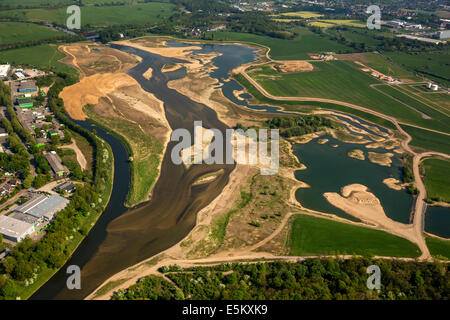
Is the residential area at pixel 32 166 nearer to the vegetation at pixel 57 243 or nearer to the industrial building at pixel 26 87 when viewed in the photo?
the industrial building at pixel 26 87

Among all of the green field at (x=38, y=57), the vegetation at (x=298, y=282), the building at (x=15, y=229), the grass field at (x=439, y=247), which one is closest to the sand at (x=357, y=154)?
the grass field at (x=439, y=247)

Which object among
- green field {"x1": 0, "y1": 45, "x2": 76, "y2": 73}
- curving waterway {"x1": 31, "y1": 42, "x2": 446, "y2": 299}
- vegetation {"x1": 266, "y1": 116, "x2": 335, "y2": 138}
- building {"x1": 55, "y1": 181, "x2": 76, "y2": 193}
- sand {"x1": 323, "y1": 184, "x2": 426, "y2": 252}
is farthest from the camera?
green field {"x1": 0, "y1": 45, "x2": 76, "y2": 73}

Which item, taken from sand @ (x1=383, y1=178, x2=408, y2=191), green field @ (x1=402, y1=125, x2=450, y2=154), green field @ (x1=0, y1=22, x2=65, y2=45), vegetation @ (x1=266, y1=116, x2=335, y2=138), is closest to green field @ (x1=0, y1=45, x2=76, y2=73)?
green field @ (x1=0, y1=22, x2=65, y2=45)

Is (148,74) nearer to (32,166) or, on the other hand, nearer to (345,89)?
(32,166)

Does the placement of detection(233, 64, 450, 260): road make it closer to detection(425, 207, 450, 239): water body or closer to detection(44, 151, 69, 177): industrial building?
detection(425, 207, 450, 239): water body

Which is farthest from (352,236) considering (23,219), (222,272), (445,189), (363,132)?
(23,219)

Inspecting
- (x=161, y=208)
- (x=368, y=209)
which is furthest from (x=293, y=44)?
(x=161, y=208)
